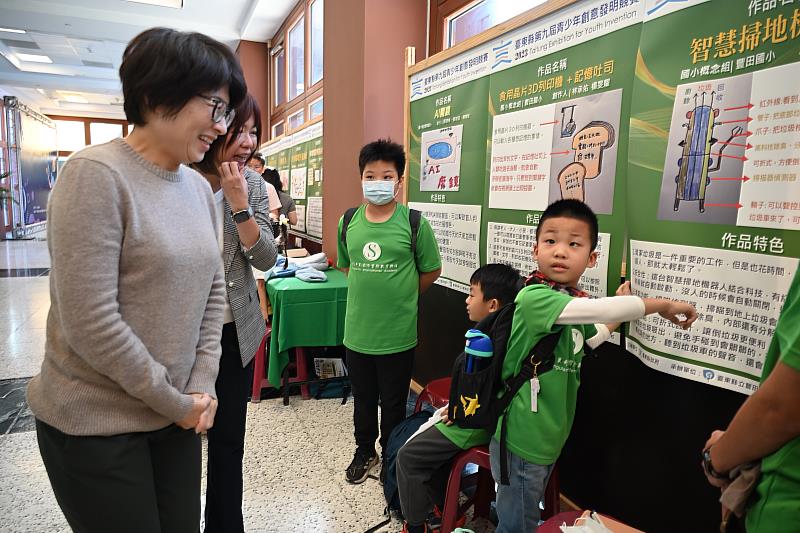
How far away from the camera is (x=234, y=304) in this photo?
1.40 meters

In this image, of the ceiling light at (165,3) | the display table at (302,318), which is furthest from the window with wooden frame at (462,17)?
the ceiling light at (165,3)

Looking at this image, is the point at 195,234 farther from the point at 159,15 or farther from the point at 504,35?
the point at 159,15

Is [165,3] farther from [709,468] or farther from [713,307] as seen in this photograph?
[709,468]

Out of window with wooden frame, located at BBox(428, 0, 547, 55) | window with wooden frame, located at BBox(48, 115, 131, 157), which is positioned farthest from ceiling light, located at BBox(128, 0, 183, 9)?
window with wooden frame, located at BBox(48, 115, 131, 157)

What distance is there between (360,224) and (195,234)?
1231 millimetres

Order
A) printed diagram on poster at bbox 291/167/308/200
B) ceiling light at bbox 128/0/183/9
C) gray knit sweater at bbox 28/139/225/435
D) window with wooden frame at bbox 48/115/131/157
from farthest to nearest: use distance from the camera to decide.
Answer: window with wooden frame at bbox 48/115/131/157, ceiling light at bbox 128/0/183/9, printed diagram on poster at bbox 291/167/308/200, gray knit sweater at bbox 28/139/225/435

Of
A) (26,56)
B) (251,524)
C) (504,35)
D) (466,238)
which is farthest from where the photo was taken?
(26,56)

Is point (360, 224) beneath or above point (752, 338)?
above

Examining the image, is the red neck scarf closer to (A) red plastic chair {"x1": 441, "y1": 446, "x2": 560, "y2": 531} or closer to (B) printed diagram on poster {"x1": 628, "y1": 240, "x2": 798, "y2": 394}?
(B) printed diagram on poster {"x1": 628, "y1": 240, "x2": 798, "y2": 394}

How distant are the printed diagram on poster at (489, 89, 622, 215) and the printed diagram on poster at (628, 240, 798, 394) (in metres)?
0.30

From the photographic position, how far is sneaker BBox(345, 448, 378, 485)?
A: 2.14 m

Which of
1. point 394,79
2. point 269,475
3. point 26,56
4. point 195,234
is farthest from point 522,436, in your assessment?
point 26,56

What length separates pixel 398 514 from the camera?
1.92 meters

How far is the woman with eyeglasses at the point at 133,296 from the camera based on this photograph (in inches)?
30.7
